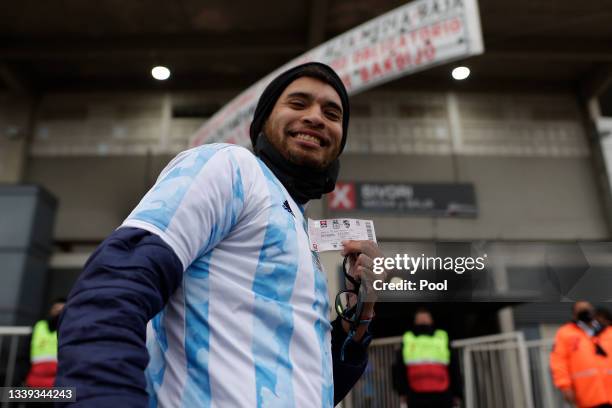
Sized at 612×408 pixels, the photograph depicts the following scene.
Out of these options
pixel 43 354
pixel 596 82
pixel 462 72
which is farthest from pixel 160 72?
pixel 596 82

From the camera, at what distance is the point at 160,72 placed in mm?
9367

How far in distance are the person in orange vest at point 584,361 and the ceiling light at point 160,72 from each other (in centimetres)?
738

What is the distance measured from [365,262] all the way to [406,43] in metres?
3.80

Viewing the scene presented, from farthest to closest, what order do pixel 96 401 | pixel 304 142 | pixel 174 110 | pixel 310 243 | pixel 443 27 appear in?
pixel 174 110, pixel 443 27, pixel 304 142, pixel 310 243, pixel 96 401

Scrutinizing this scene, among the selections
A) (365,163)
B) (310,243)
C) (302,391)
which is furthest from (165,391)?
(365,163)

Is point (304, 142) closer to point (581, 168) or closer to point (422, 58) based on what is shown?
point (422, 58)

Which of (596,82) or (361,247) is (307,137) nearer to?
(361,247)

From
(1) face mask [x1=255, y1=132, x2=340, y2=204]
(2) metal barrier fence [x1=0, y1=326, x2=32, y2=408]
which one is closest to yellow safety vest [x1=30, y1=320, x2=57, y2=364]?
(2) metal barrier fence [x1=0, y1=326, x2=32, y2=408]

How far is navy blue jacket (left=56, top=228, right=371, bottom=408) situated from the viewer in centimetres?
65

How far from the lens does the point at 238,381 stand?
838 mm

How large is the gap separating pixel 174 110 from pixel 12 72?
2757mm

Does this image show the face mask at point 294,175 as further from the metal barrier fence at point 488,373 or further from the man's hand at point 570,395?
the metal barrier fence at point 488,373

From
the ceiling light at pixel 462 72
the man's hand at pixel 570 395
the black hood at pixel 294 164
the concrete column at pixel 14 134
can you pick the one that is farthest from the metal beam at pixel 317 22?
the black hood at pixel 294 164

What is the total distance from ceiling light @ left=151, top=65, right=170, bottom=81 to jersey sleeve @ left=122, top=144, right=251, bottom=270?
8846mm
